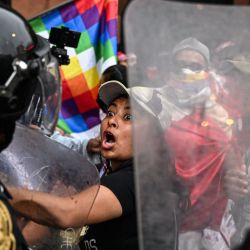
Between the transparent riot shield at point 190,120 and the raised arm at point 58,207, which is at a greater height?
the transparent riot shield at point 190,120

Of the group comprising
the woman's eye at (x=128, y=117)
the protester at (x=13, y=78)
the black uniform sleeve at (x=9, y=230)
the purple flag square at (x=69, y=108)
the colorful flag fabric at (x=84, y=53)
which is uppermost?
the protester at (x=13, y=78)

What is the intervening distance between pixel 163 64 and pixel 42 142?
0.51 meters

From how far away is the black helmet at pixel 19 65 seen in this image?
2074mm

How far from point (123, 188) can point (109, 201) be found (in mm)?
83

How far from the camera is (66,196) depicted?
2385 millimetres

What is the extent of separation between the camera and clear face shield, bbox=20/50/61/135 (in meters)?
2.33

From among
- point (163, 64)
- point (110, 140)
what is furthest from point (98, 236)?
point (163, 64)

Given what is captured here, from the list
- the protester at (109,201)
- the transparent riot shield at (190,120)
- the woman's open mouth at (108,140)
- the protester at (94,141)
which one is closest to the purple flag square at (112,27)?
the protester at (94,141)

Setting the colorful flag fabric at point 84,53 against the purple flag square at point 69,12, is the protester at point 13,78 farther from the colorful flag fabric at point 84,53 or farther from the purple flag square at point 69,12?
the purple flag square at point 69,12

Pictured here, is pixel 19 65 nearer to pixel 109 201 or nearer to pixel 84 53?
pixel 109 201

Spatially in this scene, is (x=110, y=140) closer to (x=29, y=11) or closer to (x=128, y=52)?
(x=128, y=52)

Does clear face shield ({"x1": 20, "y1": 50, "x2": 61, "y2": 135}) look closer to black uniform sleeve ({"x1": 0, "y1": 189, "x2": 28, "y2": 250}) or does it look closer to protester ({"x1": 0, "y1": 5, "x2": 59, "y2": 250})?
protester ({"x1": 0, "y1": 5, "x2": 59, "y2": 250})

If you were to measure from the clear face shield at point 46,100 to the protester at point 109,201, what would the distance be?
241 mm

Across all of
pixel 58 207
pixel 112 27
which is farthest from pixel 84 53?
pixel 58 207
